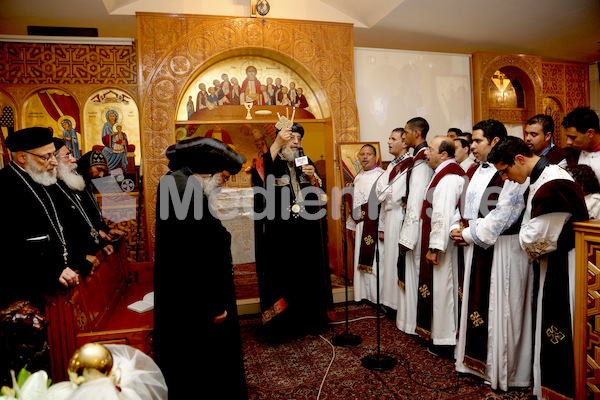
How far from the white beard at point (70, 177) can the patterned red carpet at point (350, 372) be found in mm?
2303

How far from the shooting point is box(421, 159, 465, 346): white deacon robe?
3547mm

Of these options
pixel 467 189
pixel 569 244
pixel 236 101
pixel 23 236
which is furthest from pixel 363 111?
pixel 23 236

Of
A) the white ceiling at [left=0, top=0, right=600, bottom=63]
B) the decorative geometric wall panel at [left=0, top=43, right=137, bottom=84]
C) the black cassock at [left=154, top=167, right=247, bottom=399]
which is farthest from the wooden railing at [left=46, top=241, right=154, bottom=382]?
the white ceiling at [left=0, top=0, right=600, bottom=63]

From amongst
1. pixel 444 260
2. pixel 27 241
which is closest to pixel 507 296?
pixel 444 260

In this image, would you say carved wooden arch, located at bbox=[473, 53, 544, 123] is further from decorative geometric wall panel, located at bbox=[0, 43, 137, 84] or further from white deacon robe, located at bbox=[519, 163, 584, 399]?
decorative geometric wall panel, located at bbox=[0, 43, 137, 84]

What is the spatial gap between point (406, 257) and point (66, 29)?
5493 millimetres

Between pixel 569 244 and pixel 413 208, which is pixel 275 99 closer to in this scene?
pixel 413 208

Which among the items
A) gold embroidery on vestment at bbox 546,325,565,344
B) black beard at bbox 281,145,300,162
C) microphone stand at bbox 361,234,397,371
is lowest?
microphone stand at bbox 361,234,397,371

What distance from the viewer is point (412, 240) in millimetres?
3982

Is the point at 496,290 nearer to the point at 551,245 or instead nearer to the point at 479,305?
the point at 479,305

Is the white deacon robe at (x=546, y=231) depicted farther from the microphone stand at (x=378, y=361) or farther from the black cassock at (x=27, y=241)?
the black cassock at (x=27, y=241)

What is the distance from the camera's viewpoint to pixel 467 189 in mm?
3352

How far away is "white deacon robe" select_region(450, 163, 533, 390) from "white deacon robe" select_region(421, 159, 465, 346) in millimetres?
463

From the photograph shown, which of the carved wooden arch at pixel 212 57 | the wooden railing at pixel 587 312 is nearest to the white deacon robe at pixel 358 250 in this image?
the carved wooden arch at pixel 212 57
